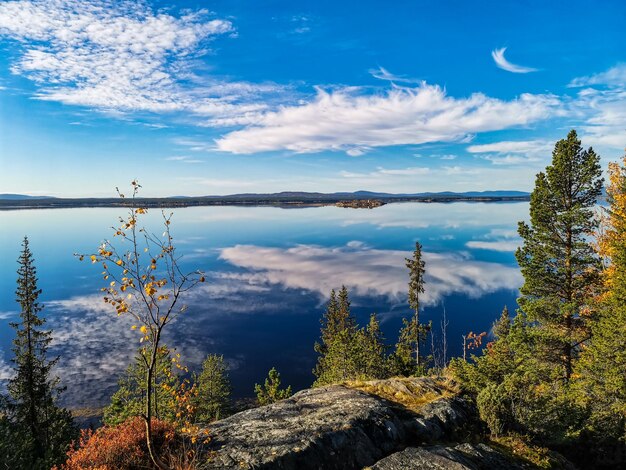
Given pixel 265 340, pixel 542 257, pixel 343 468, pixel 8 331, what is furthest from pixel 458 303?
pixel 8 331

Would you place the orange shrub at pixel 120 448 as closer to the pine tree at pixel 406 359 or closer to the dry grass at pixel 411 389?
the dry grass at pixel 411 389

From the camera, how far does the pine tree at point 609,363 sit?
17.8 metres

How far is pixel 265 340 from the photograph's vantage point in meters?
84.8

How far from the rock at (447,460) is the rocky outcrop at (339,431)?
0.06m

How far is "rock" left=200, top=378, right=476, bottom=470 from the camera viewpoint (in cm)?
995

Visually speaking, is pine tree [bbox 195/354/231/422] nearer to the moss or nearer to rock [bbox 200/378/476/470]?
rock [bbox 200/378/476/470]

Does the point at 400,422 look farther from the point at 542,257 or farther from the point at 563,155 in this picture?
the point at 563,155

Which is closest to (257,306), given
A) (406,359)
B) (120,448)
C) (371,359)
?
(406,359)

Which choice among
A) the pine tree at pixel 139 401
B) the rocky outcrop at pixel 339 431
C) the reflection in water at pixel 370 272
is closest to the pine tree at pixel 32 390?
the pine tree at pixel 139 401

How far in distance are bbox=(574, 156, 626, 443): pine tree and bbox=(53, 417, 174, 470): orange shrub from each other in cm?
1944

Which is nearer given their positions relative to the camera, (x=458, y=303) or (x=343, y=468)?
(x=343, y=468)

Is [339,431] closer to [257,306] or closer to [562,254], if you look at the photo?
[562,254]

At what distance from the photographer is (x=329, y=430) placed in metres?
11.3

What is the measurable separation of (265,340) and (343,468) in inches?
3046
